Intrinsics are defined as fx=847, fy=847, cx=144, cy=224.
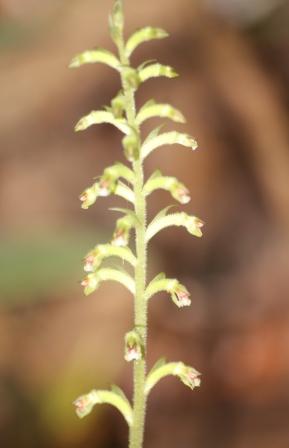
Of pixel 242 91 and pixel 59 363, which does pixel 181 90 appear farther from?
pixel 59 363

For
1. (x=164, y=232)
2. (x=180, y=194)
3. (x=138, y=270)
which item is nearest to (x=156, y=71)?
(x=180, y=194)

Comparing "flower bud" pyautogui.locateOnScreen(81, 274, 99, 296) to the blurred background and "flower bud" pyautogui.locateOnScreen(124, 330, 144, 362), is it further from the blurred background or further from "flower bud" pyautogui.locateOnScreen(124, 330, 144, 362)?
the blurred background

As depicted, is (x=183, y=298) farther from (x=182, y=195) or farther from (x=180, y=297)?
(x=182, y=195)

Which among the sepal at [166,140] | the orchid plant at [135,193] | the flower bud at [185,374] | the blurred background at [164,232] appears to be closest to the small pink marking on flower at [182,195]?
the orchid plant at [135,193]

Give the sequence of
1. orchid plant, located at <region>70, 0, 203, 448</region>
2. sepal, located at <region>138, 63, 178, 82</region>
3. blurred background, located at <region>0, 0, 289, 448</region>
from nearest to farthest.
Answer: orchid plant, located at <region>70, 0, 203, 448</region>, sepal, located at <region>138, 63, 178, 82</region>, blurred background, located at <region>0, 0, 289, 448</region>

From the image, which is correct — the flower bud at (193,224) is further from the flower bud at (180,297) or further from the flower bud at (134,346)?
the flower bud at (134,346)

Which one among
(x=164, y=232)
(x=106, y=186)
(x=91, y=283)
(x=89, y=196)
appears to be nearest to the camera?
(x=106, y=186)

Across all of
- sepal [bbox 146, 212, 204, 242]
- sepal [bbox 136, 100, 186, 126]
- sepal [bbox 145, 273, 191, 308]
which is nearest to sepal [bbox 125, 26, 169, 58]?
sepal [bbox 136, 100, 186, 126]

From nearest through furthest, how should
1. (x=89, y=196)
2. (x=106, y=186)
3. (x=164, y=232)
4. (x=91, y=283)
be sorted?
(x=106, y=186) < (x=89, y=196) < (x=91, y=283) < (x=164, y=232)
